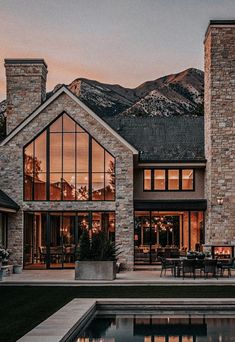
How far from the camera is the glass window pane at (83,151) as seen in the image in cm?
2825

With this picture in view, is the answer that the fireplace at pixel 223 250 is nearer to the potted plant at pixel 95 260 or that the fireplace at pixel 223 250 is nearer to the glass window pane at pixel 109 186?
the glass window pane at pixel 109 186

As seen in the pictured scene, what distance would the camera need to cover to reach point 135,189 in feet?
102

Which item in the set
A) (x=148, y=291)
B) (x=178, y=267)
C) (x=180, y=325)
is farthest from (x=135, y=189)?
(x=180, y=325)

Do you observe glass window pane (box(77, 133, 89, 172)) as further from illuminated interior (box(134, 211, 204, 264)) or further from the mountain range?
the mountain range

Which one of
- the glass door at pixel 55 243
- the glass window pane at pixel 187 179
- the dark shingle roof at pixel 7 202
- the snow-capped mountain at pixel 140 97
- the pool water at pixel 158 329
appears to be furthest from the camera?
the snow-capped mountain at pixel 140 97

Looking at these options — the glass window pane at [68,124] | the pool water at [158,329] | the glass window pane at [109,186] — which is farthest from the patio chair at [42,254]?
the pool water at [158,329]

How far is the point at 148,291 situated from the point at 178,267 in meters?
4.62

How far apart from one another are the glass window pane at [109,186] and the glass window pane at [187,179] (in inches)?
169

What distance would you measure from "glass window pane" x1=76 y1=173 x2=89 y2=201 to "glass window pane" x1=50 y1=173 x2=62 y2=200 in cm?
83

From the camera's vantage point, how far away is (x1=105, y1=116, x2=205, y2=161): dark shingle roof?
30438 mm

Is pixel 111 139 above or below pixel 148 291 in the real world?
above

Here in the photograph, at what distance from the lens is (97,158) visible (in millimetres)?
28250

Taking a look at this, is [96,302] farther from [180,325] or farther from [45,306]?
[180,325]

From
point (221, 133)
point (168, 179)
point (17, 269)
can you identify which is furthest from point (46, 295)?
point (168, 179)
